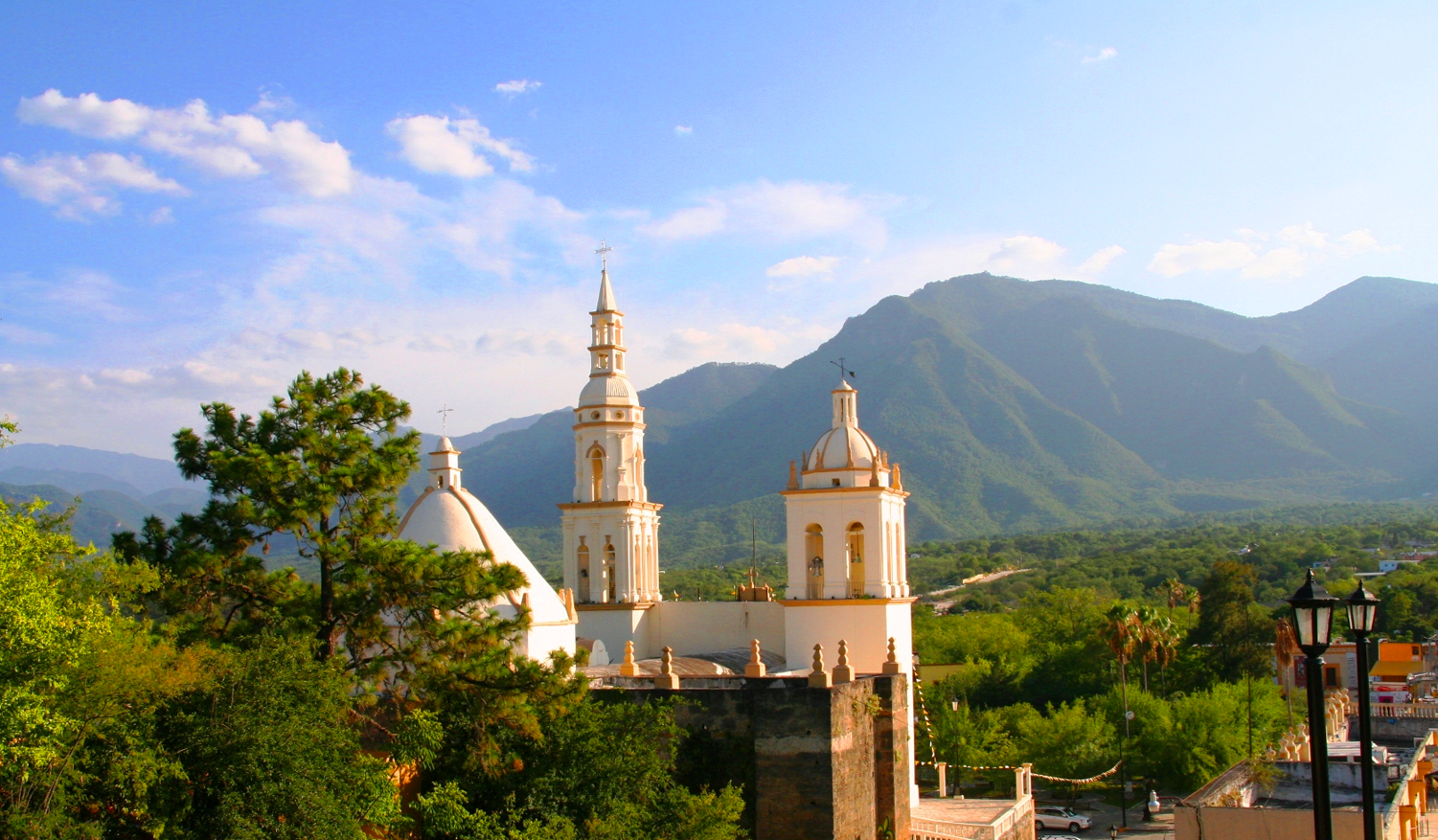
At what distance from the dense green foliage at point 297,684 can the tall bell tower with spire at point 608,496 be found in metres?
11.5

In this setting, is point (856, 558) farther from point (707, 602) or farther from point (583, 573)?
point (583, 573)

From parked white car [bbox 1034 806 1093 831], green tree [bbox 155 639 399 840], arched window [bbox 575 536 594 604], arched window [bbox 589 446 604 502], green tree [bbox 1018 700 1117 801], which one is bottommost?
parked white car [bbox 1034 806 1093 831]

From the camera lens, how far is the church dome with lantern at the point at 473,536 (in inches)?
886

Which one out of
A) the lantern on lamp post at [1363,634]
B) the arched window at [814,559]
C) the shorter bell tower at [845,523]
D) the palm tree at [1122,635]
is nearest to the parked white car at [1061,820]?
the palm tree at [1122,635]

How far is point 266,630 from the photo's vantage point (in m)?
16.2

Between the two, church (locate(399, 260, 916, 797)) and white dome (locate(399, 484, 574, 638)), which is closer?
white dome (locate(399, 484, 574, 638))

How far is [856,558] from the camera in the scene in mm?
30453

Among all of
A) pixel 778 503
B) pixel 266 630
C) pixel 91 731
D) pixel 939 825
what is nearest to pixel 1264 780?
pixel 939 825

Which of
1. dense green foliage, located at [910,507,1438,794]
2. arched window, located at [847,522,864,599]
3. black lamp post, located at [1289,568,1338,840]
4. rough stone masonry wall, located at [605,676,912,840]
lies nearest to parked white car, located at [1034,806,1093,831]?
dense green foliage, located at [910,507,1438,794]

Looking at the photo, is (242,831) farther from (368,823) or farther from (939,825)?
(939,825)

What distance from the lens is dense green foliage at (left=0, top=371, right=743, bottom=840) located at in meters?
14.4

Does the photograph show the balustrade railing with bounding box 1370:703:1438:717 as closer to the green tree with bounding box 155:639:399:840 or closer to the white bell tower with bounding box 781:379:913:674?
the white bell tower with bounding box 781:379:913:674

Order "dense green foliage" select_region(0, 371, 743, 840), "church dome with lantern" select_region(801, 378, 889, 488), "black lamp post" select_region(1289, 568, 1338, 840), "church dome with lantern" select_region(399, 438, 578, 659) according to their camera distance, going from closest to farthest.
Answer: "black lamp post" select_region(1289, 568, 1338, 840)
"dense green foliage" select_region(0, 371, 743, 840)
"church dome with lantern" select_region(399, 438, 578, 659)
"church dome with lantern" select_region(801, 378, 889, 488)

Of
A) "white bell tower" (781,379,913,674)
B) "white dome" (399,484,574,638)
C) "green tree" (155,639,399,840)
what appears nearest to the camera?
"green tree" (155,639,399,840)
